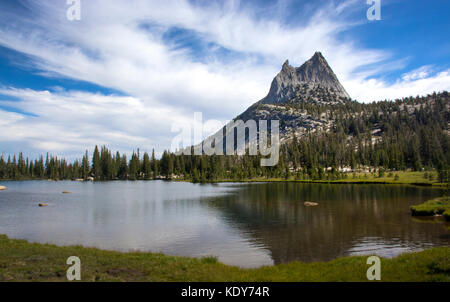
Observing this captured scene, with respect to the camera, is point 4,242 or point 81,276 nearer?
point 81,276

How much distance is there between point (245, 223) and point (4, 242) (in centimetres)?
2941

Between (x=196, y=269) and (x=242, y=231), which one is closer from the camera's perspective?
(x=196, y=269)

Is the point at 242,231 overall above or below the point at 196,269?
below

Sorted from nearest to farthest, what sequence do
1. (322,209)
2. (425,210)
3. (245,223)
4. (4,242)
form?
(4,242), (245,223), (425,210), (322,209)

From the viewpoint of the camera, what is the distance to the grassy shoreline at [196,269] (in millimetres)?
15539

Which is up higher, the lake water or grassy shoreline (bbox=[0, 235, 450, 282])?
grassy shoreline (bbox=[0, 235, 450, 282])

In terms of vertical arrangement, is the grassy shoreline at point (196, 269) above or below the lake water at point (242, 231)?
above

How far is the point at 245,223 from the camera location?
4312 centimetres

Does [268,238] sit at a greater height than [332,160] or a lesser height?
lesser

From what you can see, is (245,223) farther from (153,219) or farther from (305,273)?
(305,273)

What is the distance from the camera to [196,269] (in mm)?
17594

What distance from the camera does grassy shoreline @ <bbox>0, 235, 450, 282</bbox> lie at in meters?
15.5

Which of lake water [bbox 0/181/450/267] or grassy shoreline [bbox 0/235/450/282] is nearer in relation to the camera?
grassy shoreline [bbox 0/235/450/282]
